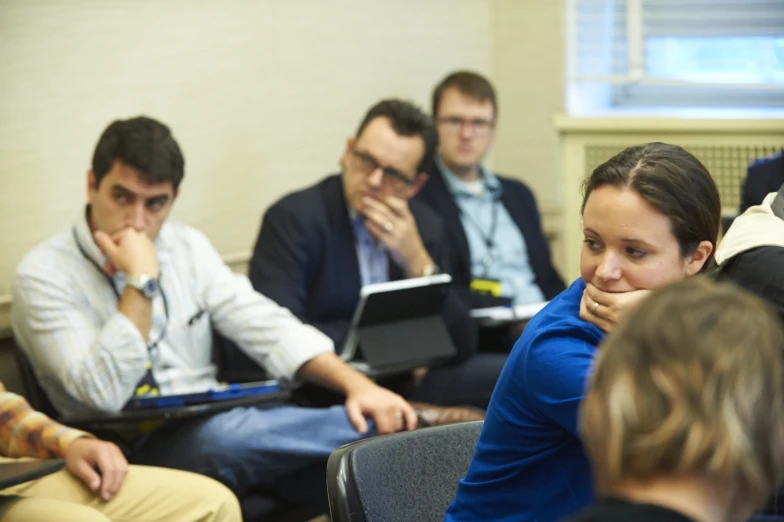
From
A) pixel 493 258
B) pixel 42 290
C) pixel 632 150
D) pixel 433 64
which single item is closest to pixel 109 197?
pixel 42 290

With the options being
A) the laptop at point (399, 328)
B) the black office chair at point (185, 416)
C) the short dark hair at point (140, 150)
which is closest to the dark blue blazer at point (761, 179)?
the laptop at point (399, 328)

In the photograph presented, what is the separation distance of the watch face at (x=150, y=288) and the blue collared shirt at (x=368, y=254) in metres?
0.82

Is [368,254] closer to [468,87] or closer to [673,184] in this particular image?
[468,87]

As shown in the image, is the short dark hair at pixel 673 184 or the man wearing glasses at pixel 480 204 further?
the man wearing glasses at pixel 480 204

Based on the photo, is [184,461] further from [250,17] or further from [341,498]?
[250,17]

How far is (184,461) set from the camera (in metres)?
2.26

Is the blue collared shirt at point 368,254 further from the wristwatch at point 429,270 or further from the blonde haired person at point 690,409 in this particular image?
the blonde haired person at point 690,409

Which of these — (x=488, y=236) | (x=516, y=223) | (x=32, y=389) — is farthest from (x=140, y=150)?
(x=516, y=223)

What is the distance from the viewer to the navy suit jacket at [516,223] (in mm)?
3666

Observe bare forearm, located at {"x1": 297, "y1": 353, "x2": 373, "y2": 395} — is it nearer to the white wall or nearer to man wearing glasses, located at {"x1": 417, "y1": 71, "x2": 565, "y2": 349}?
the white wall

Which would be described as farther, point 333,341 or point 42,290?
point 333,341

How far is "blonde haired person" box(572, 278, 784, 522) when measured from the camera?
750mm

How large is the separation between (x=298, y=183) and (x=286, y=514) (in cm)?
161

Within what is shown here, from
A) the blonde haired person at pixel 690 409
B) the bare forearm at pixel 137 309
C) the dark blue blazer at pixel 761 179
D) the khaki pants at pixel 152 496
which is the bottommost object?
the khaki pants at pixel 152 496
